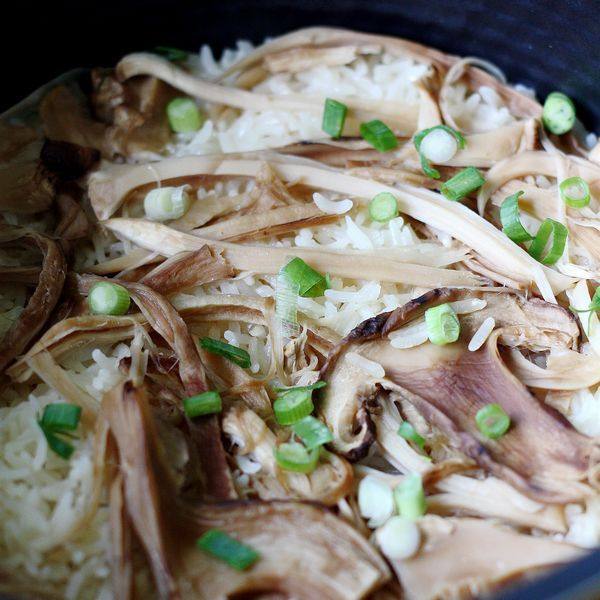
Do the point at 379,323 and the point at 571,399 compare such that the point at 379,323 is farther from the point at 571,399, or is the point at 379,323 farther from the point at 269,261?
the point at 571,399

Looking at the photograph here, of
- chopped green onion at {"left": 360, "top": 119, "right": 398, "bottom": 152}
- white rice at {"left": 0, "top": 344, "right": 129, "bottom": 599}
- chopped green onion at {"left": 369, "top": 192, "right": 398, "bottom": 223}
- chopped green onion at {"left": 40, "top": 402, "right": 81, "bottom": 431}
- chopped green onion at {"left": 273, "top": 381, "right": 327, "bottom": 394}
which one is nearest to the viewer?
white rice at {"left": 0, "top": 344, "right": 129, "bottom": 599}

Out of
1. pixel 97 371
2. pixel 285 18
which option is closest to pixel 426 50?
pixel 285 18

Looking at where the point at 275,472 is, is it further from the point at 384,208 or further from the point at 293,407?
the point at 384,208

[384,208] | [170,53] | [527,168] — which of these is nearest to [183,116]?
[170,53]

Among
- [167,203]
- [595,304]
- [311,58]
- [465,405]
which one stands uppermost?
[311,58]

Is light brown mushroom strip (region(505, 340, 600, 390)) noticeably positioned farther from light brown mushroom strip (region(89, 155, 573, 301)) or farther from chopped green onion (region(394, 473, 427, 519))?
chopped green onion (region(394, 473, 427, 519))

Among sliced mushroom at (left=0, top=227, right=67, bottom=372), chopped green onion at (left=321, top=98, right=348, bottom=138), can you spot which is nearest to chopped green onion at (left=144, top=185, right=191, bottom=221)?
sliced mushroom at (left=0, top=227, right=67, bottom=372)

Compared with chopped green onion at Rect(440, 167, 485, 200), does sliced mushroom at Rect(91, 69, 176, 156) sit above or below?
below
